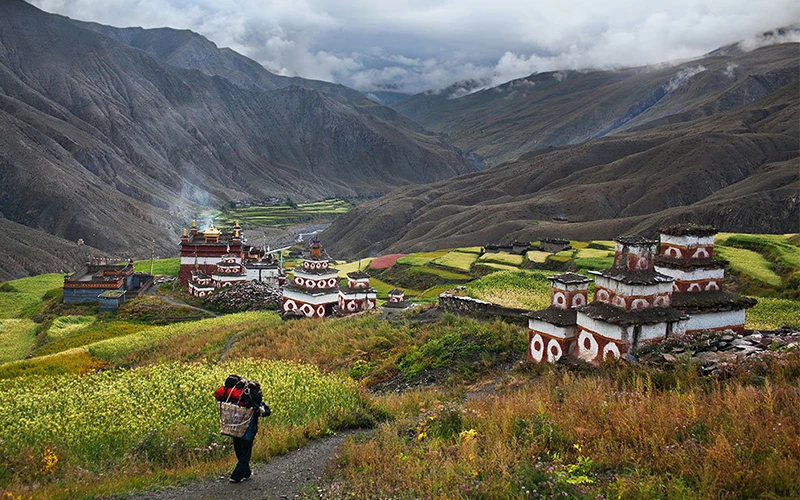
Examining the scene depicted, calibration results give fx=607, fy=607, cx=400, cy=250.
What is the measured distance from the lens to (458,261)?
50562mm

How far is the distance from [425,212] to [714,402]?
11006 cm

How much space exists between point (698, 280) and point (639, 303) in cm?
386

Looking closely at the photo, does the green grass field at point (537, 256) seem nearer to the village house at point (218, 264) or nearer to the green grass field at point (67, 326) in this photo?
the village house at point (218, 264)

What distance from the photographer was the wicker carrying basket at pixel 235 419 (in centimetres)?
770

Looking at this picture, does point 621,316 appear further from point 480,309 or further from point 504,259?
point 504,259

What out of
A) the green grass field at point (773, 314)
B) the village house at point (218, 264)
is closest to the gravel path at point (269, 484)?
the green grass field at point (773, 314)

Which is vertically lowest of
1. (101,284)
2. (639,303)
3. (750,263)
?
(101,284)

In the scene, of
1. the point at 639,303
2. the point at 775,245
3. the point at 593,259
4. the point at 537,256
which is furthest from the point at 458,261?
the point at 639,303

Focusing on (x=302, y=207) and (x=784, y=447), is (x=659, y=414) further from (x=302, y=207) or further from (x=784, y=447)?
(x=302, y=207)

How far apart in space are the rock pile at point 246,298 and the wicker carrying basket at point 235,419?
1315 inches

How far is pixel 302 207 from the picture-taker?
164500 millimetres

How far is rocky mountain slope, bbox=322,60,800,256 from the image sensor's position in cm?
7294

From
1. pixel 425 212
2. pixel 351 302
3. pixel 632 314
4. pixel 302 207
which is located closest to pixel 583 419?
pixel 632 314

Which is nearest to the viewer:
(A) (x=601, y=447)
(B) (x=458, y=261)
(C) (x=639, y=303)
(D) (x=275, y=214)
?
(A) (x=601, y=447)
